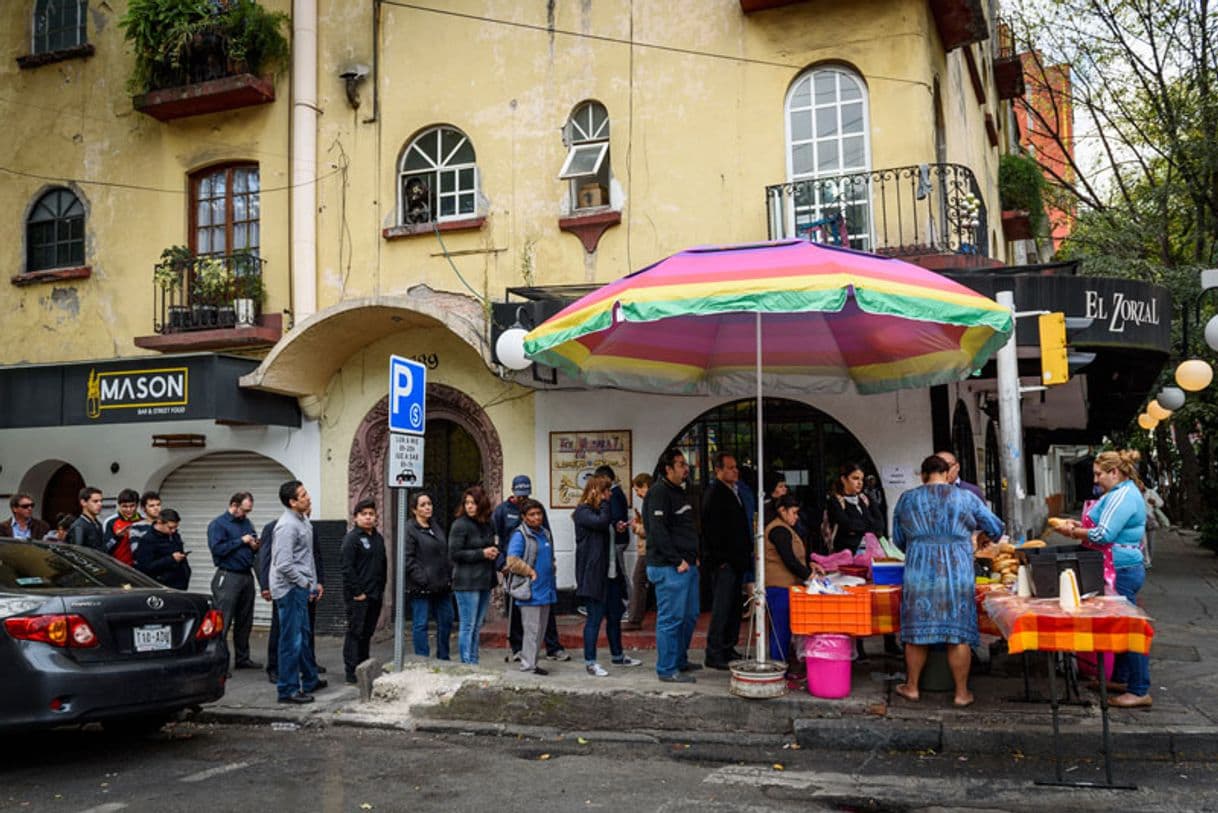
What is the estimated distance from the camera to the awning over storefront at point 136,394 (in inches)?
485

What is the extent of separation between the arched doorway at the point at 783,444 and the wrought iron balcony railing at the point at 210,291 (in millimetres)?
5771

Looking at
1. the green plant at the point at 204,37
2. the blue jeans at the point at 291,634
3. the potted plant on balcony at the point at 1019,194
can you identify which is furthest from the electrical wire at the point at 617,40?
the blue jeans at the point at 291,634

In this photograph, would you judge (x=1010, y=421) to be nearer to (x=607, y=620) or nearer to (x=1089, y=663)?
(x=1089, y=663)

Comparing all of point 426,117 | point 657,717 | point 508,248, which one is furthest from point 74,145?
point 657,717

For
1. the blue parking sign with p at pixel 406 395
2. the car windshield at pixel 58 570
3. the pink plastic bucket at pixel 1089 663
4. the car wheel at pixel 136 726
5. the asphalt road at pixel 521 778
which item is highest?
the blue parking sign with p at pixel 406 395

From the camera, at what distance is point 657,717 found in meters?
7.63

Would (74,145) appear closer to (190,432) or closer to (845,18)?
(190,432)

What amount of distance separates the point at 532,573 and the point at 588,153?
18.7 ft

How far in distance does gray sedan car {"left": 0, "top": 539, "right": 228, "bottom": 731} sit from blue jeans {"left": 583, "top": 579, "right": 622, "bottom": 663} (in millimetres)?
A: 3035

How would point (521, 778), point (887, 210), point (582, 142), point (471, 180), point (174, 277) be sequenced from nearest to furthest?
point (521, 778)
point (887, 210)
point (582, 142)
point (471, 180)
point (174, 277)

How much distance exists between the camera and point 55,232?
15.1m

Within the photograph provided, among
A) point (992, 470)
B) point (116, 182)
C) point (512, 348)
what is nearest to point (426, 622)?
point (512, 348)

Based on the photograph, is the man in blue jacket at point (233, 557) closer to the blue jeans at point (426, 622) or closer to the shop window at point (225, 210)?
the blue jeans at point (426, 622)

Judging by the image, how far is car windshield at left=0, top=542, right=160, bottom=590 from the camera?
689cm
